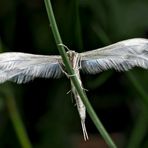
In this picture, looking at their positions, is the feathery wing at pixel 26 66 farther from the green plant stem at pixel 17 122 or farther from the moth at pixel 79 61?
the green plant stem at pixel 17 122

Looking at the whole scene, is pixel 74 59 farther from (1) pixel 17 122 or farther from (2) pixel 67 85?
(2) pixel 67 85

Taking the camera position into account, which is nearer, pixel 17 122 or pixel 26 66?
pixel 26 66

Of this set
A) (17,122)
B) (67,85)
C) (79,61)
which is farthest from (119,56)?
(67,85)

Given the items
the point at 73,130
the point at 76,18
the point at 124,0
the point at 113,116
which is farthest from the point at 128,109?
the point at 76,18

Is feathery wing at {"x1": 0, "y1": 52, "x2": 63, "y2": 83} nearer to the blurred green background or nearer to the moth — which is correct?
the moth

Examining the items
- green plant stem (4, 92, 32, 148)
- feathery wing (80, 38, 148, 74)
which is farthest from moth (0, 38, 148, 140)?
green plant stem (4, 92, 32, 148)

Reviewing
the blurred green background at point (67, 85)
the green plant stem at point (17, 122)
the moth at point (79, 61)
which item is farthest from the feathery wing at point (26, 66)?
the blurred green background at point (67, 85)
